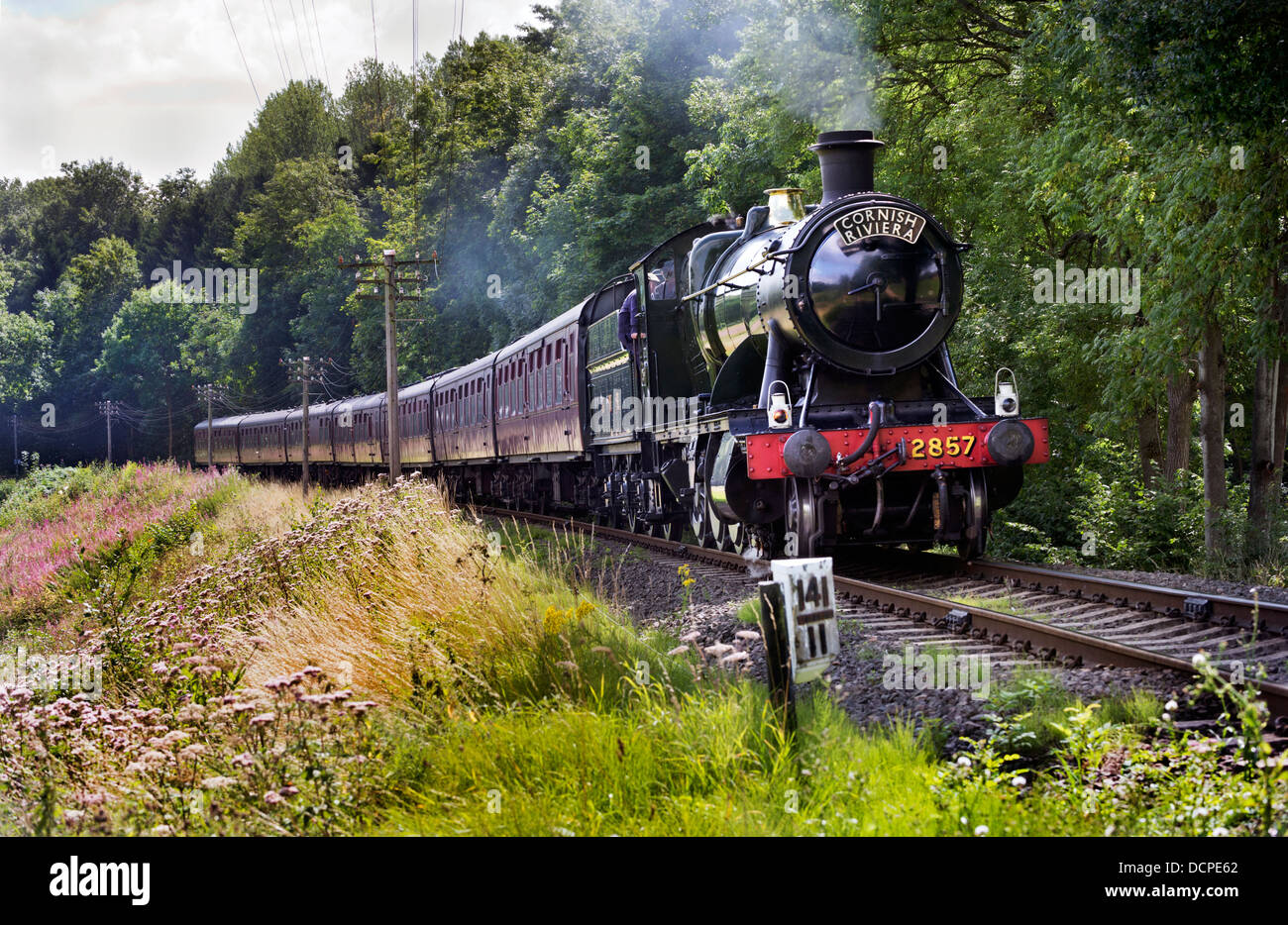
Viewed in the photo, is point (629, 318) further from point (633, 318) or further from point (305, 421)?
point (305, 421)

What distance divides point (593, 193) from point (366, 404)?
954 centimetres

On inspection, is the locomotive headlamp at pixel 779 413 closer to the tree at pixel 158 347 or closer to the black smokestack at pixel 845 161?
the black smokestack at pixel 845 161

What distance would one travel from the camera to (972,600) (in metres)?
8.14

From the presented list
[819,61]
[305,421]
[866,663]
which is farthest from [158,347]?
[866,663]

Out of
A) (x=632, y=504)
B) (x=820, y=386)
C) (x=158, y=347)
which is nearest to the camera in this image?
(x=820, y=386)

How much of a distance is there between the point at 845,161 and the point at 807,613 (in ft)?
22.8

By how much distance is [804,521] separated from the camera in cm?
944

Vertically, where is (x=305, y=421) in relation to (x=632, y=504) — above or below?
above

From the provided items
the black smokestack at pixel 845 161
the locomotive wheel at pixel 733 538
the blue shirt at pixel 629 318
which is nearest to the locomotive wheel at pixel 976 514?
the locomotive wheel at pixel 733 538

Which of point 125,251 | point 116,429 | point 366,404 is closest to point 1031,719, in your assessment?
point 366,404

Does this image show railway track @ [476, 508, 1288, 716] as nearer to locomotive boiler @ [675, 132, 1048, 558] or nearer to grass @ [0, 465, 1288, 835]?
locomotive boiler @ [675, 132, 1048, 558]

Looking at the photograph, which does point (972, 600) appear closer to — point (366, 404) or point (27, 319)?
point (366, 404)

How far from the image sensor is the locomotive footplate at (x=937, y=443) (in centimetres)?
936

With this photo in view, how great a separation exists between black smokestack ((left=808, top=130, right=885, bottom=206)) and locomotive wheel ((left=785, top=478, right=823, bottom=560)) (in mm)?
2776
